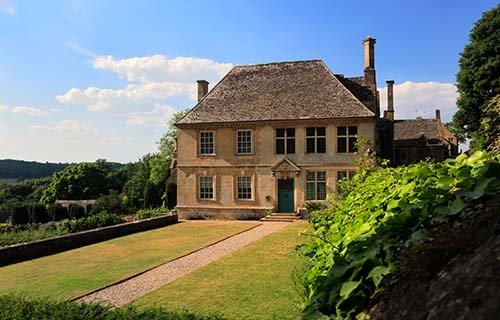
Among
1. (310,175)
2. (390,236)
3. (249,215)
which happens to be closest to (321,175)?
(310,175)

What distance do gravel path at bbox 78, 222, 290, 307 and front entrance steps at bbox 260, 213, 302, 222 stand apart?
7484mm

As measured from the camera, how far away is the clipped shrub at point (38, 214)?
109ft

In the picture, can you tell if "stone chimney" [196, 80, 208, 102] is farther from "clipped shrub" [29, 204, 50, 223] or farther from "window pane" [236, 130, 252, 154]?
"clipped shrub" [29, 204, 50, 223]

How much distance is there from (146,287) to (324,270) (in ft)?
30.7

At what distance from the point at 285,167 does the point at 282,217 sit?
3784mm

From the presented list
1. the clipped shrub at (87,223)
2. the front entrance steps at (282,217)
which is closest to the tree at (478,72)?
the front entrance steps at (282,217)

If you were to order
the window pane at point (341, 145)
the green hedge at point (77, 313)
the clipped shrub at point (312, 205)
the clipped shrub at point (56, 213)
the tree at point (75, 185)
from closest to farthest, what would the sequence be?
the green hedge at point (77, 313) → the clipped shrub at point (312, 205) → the window pane at point (341, 145) → the clipped shrub at point (56, 213) → the tree at point (75, 185)

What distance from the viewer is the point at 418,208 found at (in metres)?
2.71

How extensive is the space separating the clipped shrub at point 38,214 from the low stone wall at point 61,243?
1319 cm

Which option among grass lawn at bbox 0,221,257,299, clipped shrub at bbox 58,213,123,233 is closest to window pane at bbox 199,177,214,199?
clipped shrub at bbox 58,213,123,233

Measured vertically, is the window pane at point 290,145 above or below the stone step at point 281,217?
above

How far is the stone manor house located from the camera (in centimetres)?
2870

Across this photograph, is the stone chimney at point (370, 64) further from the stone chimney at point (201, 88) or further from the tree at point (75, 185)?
the tree at point (75, 185)

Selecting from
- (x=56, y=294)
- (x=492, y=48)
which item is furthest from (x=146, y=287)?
(x=492, y=48)
